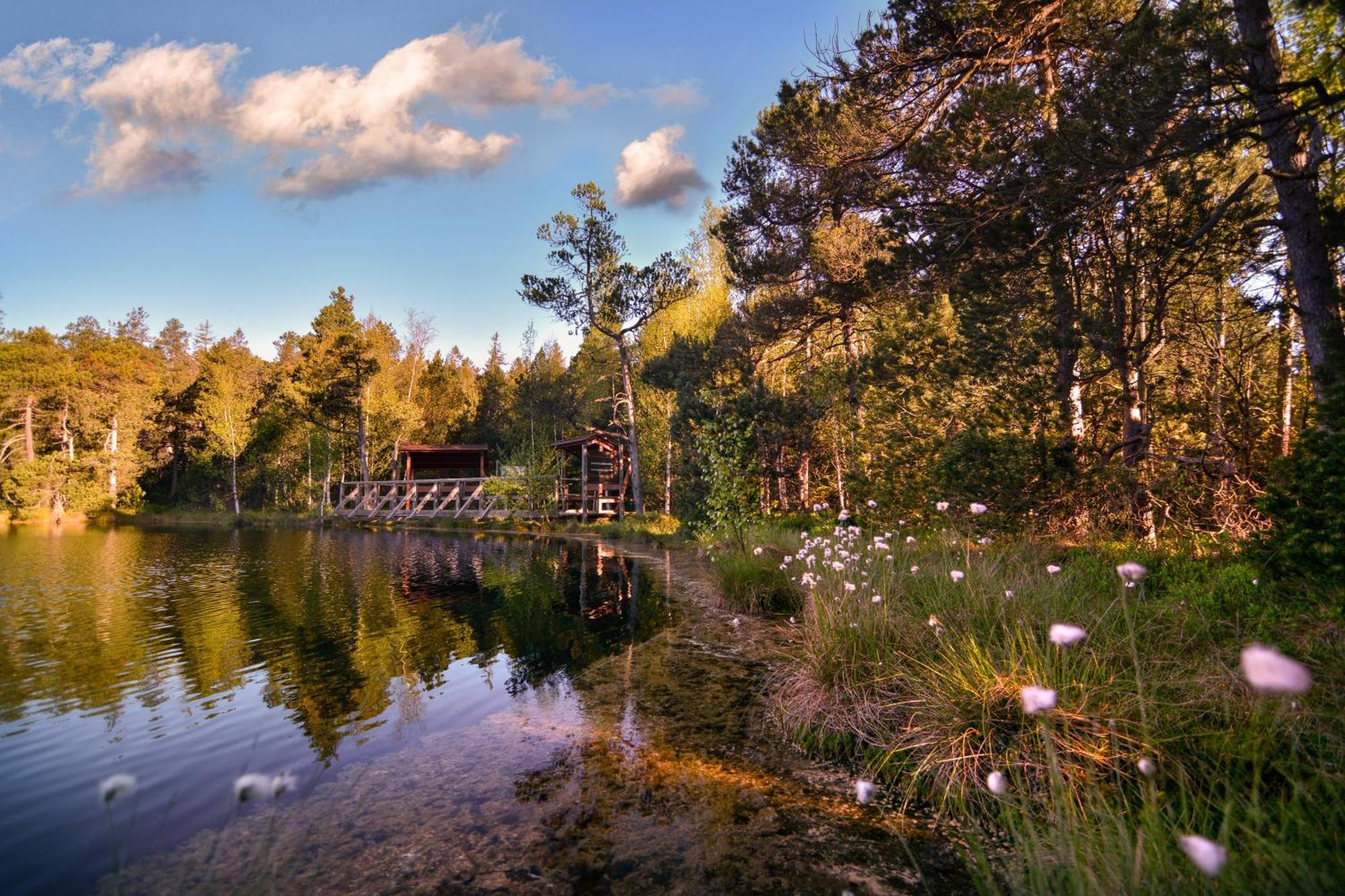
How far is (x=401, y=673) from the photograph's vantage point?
7109 millimetres

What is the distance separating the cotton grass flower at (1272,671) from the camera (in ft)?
3.51

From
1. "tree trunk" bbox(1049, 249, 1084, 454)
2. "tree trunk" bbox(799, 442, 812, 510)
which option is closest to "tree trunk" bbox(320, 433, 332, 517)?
"tree trunk" bbox(799, 442, 812, 510)

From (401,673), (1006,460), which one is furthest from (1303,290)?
(401,673)

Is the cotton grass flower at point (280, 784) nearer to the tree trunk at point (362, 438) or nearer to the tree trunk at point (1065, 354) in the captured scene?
the tree trunk at point (1065, 354)

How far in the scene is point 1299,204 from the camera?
20.4 ft

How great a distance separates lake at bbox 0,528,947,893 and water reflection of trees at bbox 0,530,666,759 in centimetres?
6

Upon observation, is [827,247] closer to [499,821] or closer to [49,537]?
[499,821]

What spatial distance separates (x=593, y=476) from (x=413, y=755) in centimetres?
2445

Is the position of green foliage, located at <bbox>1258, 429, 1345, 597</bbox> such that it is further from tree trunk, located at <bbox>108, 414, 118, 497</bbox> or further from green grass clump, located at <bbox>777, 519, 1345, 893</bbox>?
tree trunk, located at <bbox>108, 414, 118, 497</bbox>

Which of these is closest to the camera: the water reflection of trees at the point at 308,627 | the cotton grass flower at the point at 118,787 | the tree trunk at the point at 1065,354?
the cotton grass flower at the point at 118,787

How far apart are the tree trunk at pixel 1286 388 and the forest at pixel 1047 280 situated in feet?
0.26

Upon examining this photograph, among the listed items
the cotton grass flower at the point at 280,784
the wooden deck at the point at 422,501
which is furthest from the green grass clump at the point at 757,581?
the wooden deck at the point at 422,501

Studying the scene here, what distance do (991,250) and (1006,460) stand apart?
302 centimetres

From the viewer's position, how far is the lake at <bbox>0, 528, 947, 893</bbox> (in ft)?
11.0
